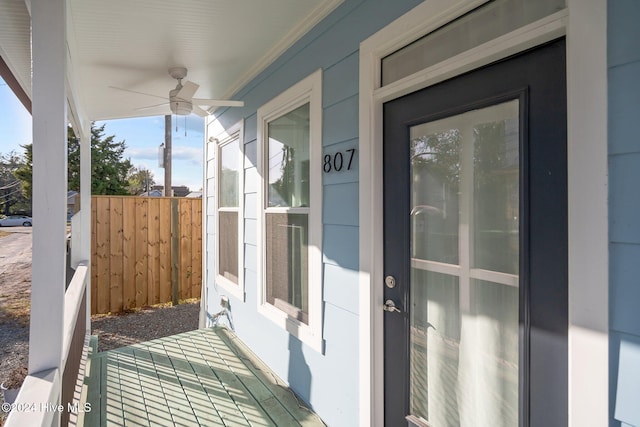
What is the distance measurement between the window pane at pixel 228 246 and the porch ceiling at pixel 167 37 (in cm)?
142

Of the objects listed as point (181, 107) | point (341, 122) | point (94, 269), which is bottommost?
point (94, 269)

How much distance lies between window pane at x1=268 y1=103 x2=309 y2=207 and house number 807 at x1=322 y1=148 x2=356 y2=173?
1.08ft

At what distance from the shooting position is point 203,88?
11.4ft

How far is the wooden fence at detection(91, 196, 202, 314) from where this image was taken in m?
4.97

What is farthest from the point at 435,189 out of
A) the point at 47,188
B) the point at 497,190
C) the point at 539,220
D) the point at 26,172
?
the point at 26,172

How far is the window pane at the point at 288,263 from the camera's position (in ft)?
7.75

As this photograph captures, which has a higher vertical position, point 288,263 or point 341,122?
point 341,122

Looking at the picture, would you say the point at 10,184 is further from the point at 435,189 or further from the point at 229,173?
the point at 229,173

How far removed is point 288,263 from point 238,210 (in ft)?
3.45

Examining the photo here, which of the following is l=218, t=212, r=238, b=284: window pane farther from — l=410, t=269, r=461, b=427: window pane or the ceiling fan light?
l=410, t=269, r=461, b=427: window pane

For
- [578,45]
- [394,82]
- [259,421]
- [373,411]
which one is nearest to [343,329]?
[373,411]

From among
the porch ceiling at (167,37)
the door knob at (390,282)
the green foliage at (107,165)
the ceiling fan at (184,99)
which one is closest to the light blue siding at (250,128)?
the ceiling fan at (184,99)

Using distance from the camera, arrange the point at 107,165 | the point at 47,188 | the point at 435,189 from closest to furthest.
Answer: the point at 47,188 < the point at 435,189 < the point at 107,165

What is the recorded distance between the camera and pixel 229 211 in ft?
12.1
